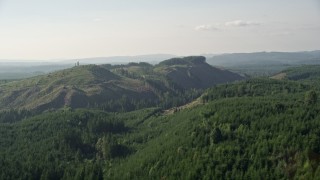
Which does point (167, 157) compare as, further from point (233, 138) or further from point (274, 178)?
point (274, 178)

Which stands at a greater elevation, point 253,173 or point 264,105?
point 264,105

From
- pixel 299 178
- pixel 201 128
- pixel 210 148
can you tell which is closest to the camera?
pixel 299 178

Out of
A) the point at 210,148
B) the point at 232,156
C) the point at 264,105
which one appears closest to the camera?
the point at 232,156

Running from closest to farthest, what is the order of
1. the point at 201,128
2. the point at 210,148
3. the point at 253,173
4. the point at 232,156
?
the point at 253,173 → the point at 232,156 → the point at 210,148 → the point at 201,128

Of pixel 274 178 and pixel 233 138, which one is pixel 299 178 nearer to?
pixel 274 178

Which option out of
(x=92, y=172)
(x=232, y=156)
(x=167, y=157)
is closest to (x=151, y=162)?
(x=167, y=157)

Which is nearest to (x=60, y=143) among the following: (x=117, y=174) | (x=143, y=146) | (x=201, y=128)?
(x=143, y=146)

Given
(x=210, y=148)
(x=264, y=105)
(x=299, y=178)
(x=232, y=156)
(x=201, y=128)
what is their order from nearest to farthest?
(x=299, y=178) < (x=232, y=156) < (x=210, y=148) < (x=201, y=128) < (x=264, y=105)

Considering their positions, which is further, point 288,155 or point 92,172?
point 92,172

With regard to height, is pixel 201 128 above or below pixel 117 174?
above
